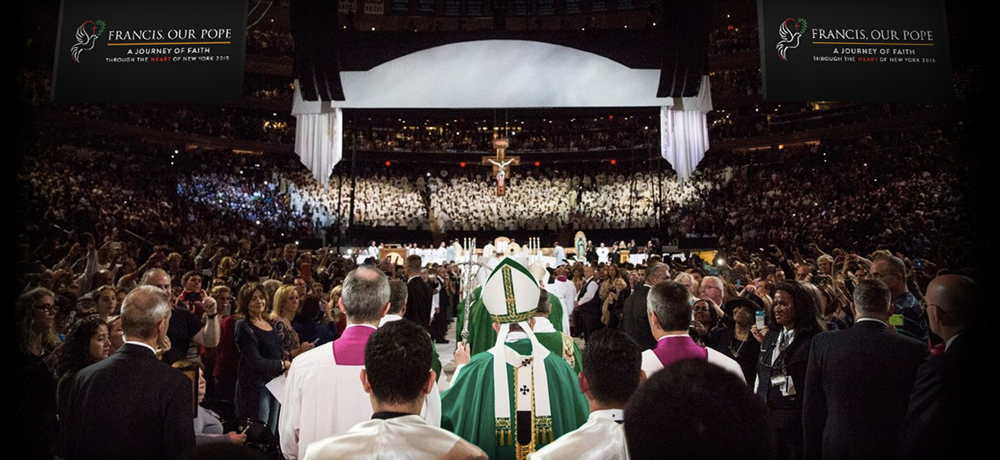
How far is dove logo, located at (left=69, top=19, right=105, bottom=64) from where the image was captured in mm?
6293

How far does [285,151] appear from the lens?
109ft

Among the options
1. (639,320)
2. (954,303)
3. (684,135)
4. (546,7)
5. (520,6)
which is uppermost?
(546,7)

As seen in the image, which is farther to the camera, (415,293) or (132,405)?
→ (415,293)

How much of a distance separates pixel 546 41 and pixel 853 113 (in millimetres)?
24555

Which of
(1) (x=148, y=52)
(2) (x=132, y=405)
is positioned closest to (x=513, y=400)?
(2) (x=132, y=405)

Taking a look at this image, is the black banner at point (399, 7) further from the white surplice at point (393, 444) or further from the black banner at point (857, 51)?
the white surplice at point (393, 444)

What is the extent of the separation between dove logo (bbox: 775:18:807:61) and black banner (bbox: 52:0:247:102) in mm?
5289

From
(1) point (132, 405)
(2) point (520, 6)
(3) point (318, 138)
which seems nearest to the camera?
(1) point (132, 405)

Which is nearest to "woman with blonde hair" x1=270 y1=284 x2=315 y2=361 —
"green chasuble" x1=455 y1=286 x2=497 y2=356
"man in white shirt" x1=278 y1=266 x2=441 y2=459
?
"green chasuble" x1=455 y1=286 x2=497 y2=356

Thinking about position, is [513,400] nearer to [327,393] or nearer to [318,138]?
[327,393]

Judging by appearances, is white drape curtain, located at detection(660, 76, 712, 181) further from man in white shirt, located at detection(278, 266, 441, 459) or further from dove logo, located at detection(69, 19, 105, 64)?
dove logo, located at detection(69, 19, 105, 64)

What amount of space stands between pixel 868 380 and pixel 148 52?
6674 millimetres

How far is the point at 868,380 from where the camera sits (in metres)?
3.37

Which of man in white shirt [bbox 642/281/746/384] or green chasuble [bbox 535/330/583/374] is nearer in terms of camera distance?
man in white shirt [bbox 642/281/746/384]
